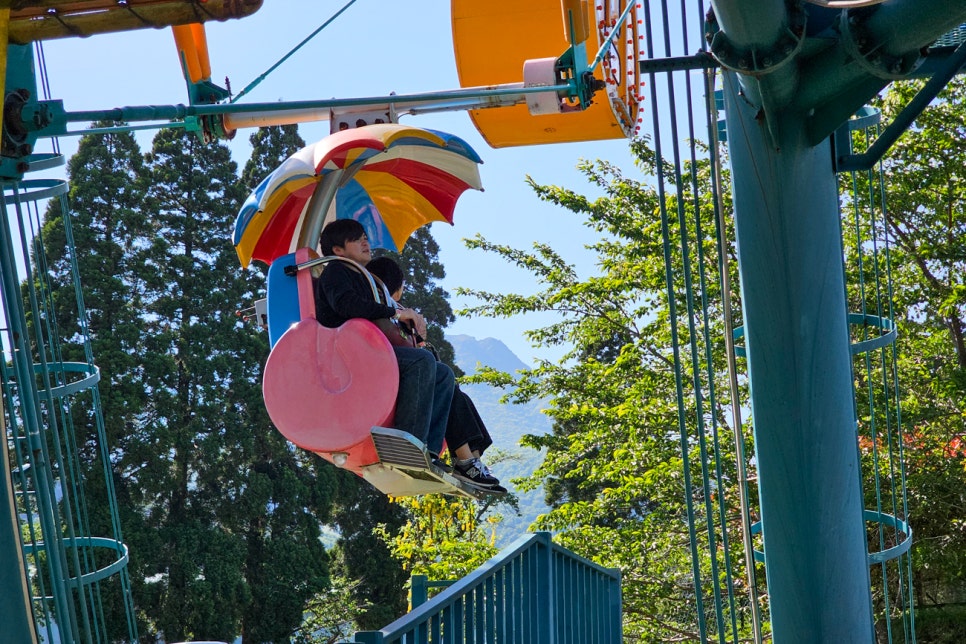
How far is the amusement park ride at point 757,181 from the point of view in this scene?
3154 mm

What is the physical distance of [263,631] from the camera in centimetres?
2214

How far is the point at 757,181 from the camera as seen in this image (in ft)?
12.4

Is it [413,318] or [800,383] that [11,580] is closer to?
[800,383]

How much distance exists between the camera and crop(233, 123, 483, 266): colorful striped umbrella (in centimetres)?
500

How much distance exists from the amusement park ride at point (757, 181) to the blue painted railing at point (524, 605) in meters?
0.58

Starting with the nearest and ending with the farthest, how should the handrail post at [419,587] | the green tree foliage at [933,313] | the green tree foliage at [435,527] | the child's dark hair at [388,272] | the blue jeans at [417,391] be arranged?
the blue jeans at [417,391]
the child's dark hair at [388,272]
the handrail post at [419,587]
the green tree foliage at [933,313]
the green tree foliage at [435,527]

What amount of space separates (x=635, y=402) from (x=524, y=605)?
8.68 meters

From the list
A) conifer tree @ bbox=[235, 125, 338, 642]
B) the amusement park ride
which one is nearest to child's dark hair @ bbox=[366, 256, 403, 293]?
the amusement park ride

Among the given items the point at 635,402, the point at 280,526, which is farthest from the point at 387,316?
the point at 280,526

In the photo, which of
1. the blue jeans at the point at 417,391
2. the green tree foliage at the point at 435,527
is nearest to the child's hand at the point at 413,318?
the blue jeans at the point at 417,391

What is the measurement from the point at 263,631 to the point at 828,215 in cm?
1993

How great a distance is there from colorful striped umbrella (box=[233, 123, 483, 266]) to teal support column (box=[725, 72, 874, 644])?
5.63 feet

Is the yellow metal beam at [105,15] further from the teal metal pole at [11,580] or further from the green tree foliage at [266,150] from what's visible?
the green tree foliage at [266,150]

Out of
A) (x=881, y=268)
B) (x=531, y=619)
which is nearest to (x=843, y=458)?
(x=531, y=619)
